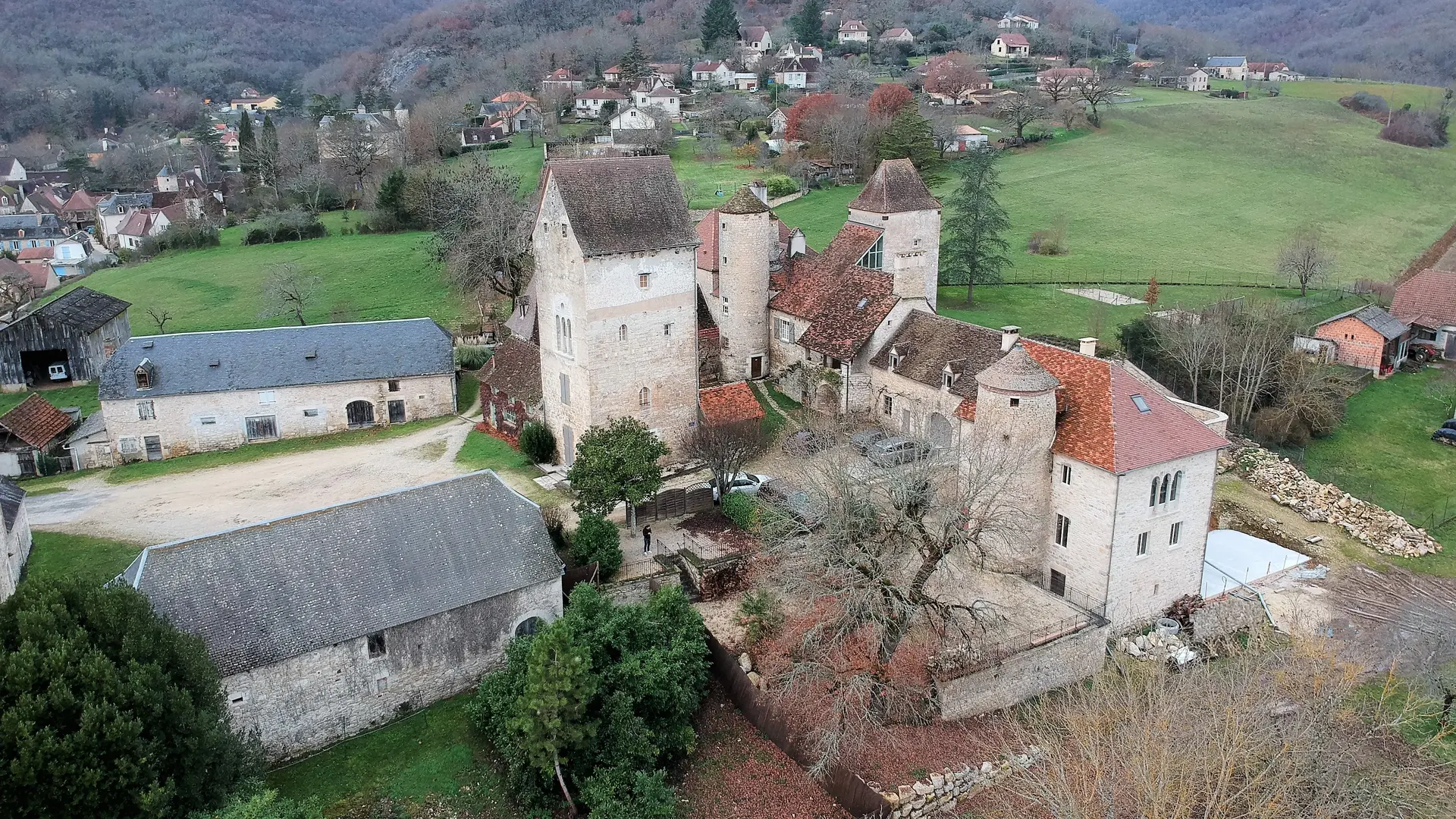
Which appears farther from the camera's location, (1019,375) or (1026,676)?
Answer: (1019,375)

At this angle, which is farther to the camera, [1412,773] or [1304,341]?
[1304,341]

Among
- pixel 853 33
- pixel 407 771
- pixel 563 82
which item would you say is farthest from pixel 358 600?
pixel 853 33

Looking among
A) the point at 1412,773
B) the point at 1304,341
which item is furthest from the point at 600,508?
the point at 1304,341

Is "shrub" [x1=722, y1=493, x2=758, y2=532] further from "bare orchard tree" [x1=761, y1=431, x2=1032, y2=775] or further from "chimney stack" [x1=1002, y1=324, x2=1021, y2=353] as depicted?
"chimney stack" [x1=1002, y1=324, x2=1021, y2=353]

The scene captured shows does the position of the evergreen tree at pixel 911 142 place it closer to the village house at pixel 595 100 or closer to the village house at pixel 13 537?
the village house at pixel 595 100

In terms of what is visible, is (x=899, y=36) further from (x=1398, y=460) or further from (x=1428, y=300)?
(x=1398, y=460)

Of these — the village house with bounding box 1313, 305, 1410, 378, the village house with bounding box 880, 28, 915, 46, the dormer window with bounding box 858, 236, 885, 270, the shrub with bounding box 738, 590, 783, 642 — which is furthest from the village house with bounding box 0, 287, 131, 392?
the village house with bounding box 880, 28, 915, 46

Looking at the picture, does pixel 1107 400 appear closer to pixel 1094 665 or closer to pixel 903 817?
pixel 1094 665
